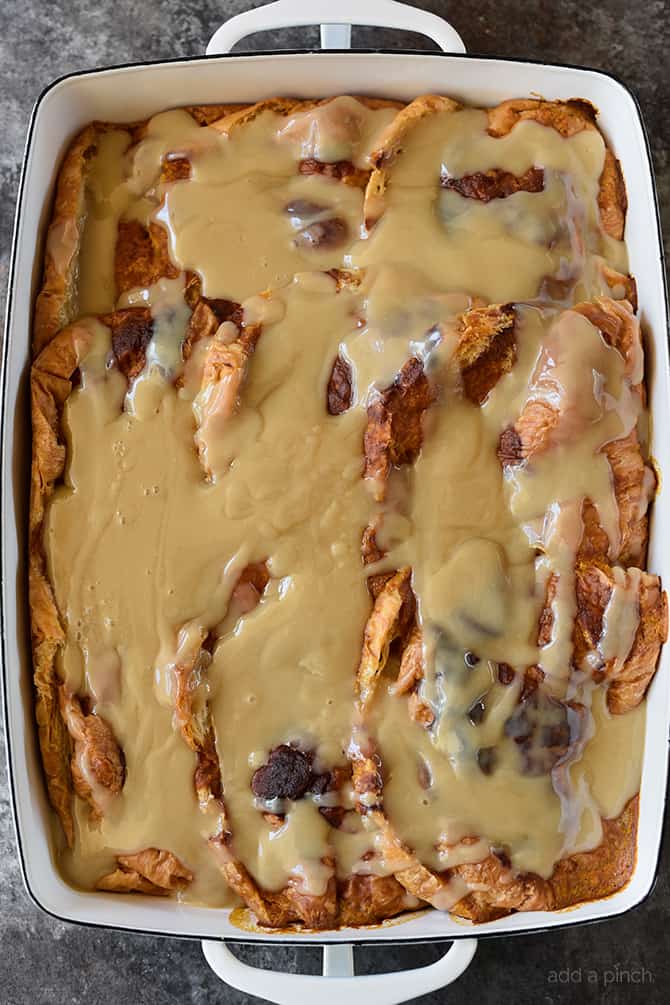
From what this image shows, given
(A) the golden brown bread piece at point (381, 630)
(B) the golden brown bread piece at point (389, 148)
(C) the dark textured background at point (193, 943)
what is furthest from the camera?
(C) the dark textured background at point (193, 943)

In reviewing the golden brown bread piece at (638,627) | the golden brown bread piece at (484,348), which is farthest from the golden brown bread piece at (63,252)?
the golden brown bread piece at (638,627)

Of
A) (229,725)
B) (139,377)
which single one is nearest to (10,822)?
(229,725)

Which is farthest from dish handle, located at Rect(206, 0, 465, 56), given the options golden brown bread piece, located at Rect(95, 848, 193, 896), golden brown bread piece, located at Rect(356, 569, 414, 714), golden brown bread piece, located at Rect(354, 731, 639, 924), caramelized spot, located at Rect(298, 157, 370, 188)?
golden brown bread piece, located at Rect(95, 848, 193, 896)

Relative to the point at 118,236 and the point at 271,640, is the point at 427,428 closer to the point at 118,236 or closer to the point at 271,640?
the point at 271,640

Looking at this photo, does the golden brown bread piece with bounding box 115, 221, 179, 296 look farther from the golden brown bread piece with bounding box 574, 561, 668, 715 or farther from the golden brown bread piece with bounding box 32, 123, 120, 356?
the golden brown bread piece with bounding box 574, 561, 668, 715

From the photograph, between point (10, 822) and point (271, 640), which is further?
point (10, 822)

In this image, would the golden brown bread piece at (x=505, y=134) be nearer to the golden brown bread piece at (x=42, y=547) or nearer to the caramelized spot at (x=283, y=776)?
the golden brown bread piece at (x=42, y=547)
